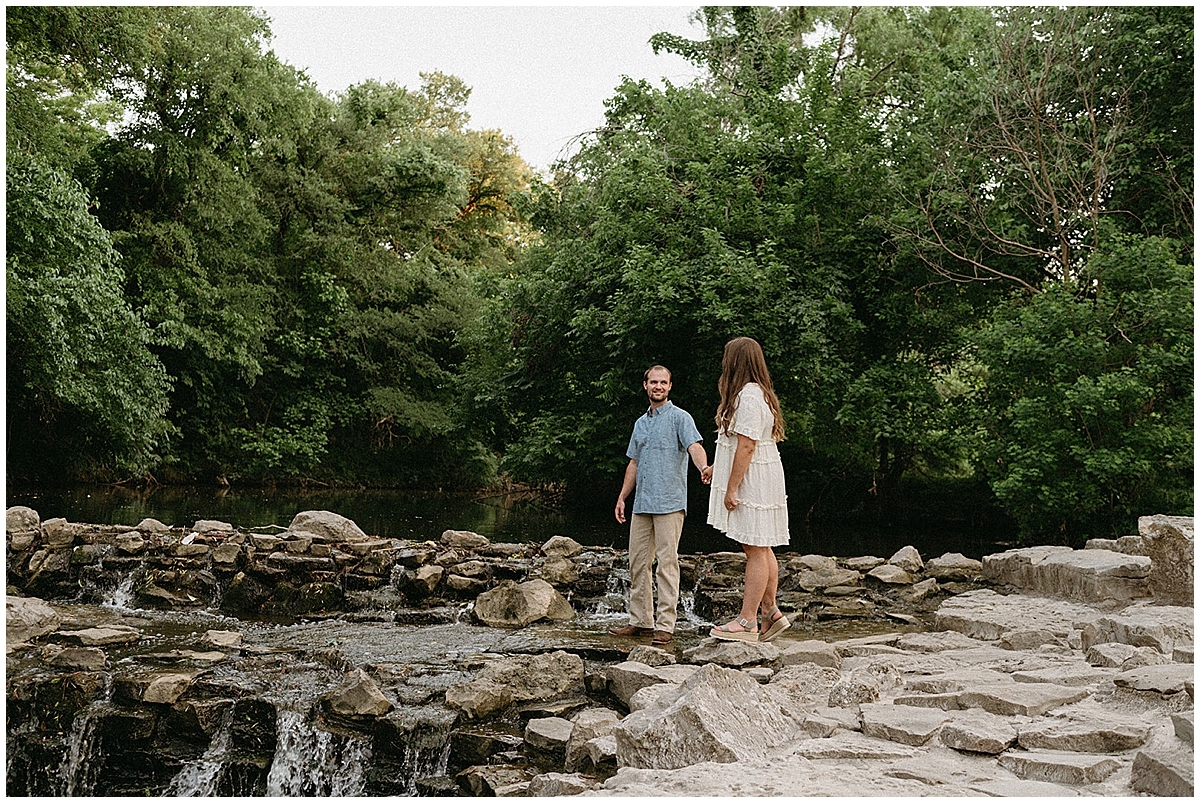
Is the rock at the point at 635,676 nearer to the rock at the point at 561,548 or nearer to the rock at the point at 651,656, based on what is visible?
the rock at the point at 651,656

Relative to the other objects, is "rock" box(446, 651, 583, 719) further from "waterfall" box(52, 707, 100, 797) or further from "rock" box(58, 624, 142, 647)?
"rock" box(58, 624, 142, 647)

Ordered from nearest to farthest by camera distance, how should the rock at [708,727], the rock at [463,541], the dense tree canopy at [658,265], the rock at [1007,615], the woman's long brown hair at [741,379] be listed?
the rock at [708,727] → the woman's long brown hair at [741,379] → the rock at [1007,615] → the rock at [463,541] → the dense tree canopy at [658,265]

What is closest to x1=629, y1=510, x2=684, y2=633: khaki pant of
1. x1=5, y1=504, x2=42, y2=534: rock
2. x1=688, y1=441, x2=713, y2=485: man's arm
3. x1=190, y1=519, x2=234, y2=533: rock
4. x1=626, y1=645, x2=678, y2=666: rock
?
x1=688, y1=441, x2=713, y2=485: man's arm

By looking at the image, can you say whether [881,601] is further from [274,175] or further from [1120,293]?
[274,175]

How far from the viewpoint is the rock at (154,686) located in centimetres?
585

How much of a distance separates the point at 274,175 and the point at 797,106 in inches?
657

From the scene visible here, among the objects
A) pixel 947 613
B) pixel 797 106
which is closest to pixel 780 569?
pixel 947 613

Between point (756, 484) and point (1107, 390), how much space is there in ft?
29.1

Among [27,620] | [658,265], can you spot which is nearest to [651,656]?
[27,620]

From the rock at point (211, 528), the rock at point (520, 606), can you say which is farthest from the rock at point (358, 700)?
the rock at point (211, 528)

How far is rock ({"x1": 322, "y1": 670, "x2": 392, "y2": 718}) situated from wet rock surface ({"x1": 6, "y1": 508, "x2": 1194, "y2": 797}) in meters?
0.01

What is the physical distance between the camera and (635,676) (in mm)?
5727

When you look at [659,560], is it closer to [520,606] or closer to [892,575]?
[520,606]

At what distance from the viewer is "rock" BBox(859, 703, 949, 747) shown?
13.4 feet
